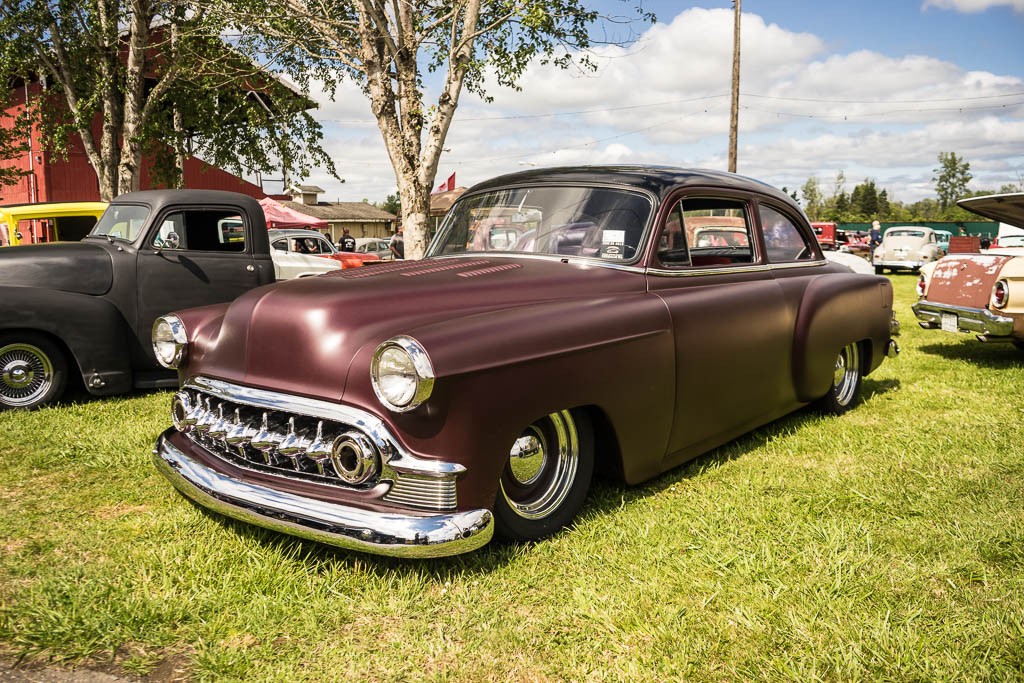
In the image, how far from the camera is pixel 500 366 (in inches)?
109

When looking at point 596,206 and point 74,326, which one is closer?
point 596,206

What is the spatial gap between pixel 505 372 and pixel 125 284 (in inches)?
168

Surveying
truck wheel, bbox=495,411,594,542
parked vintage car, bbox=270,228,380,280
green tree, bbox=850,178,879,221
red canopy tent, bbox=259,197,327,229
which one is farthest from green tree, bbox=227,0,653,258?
green tree, bbox=850,178,879,221

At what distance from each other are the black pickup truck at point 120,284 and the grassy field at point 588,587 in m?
1.52

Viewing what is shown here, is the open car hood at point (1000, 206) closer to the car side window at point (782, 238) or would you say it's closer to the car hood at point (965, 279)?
the car hood at point (965, 279)

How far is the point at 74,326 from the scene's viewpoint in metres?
5.51

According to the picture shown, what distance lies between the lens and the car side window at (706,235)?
387 centimetres

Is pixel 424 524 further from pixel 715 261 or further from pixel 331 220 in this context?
pixel 331 220

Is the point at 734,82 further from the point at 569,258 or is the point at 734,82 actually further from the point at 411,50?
the point at 569,258

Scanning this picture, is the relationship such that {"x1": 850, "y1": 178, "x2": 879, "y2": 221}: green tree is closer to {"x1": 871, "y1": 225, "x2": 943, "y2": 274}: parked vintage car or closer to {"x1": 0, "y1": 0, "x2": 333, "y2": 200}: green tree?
→ {"x1": 871, "y1": 225, "x2": 943, "y2": 274}: parked vintage car

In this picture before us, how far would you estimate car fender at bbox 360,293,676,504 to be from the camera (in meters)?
2.63

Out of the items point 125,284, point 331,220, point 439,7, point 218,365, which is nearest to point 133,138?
point 439,7

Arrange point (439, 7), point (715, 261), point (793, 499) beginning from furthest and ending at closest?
point (439, 7), point (715, 261), point (793, 499)

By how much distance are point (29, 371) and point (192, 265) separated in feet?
4.52
